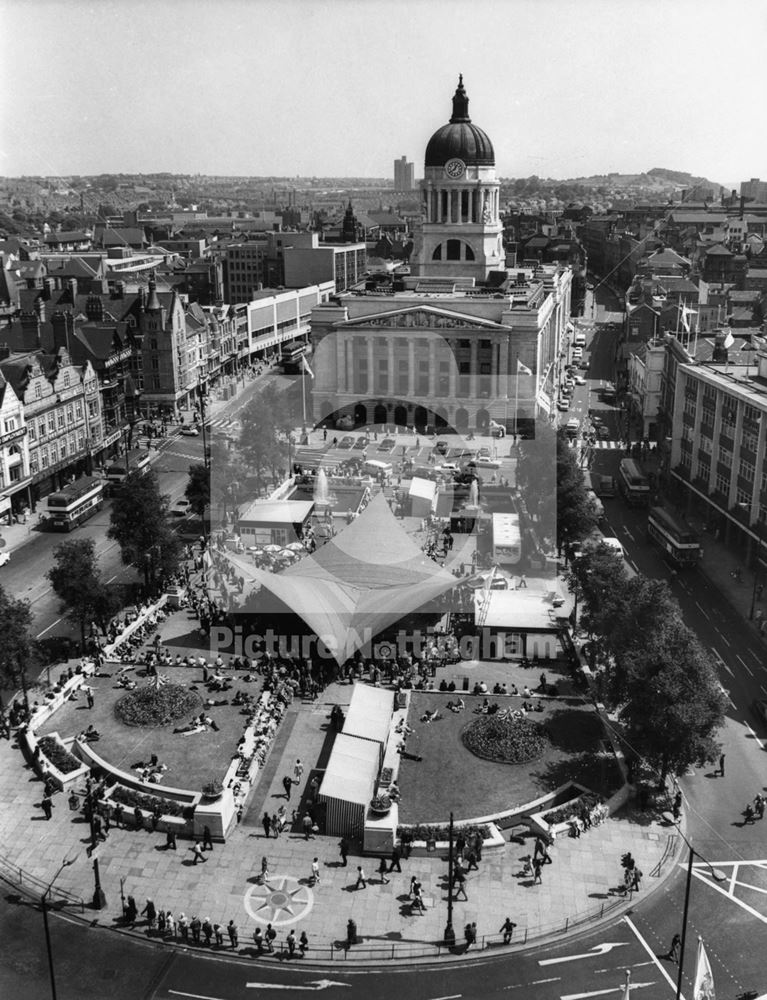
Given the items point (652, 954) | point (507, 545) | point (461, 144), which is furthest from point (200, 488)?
point (461, 144)

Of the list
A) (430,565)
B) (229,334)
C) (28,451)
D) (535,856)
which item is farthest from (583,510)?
(229,334)

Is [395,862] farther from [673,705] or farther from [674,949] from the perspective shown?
[673,705]

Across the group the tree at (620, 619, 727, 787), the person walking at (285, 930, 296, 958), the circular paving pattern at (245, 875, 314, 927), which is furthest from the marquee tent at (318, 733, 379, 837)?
the tree at (620, 619, 727, 787)

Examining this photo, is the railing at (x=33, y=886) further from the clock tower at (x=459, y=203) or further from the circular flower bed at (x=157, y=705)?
the clock tower at (x=459, y=203)

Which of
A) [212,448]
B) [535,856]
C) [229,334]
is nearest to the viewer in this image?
[535,856]

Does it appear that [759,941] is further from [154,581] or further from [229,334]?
[229,334]

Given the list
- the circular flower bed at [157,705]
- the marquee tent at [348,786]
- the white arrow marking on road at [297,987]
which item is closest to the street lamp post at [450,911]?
the white arrow marking on road at [297,987]
